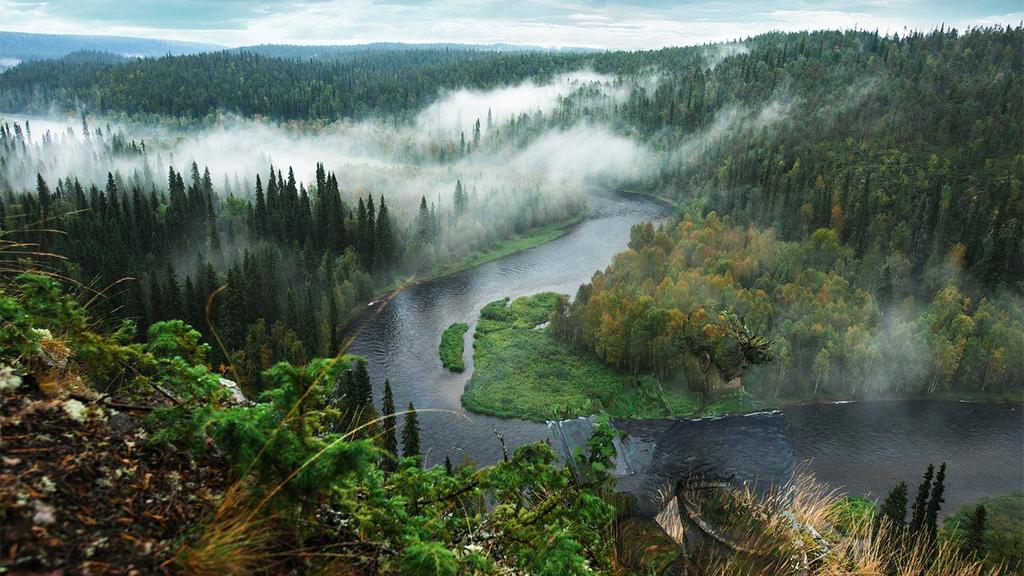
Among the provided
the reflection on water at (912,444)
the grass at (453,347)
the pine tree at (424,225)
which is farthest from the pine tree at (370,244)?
the reflection on water at (912,444)

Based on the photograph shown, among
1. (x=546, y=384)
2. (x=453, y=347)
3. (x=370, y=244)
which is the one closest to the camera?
(x=546, y=384)

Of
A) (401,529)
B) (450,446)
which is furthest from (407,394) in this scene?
(401,529)

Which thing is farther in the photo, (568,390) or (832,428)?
(568,390)

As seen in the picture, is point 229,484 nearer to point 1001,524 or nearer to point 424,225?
point 1001,524

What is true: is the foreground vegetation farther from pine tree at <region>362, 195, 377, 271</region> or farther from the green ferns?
pine tree at <region>362, 195, 377, 271</region>

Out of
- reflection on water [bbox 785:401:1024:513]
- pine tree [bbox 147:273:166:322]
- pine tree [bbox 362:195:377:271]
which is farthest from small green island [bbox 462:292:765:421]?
pine tree [bbox 147:273:166:322]

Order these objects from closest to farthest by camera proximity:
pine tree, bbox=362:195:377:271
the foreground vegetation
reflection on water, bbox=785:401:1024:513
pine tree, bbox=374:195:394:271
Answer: the foreground vegetation, reflection on water, bbox=785:401:1024:513, pine tree, bbox=374:195:394:271, pine tree, bbox=362:195:377:271

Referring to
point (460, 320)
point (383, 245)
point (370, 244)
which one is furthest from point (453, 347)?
point (370, 244)
